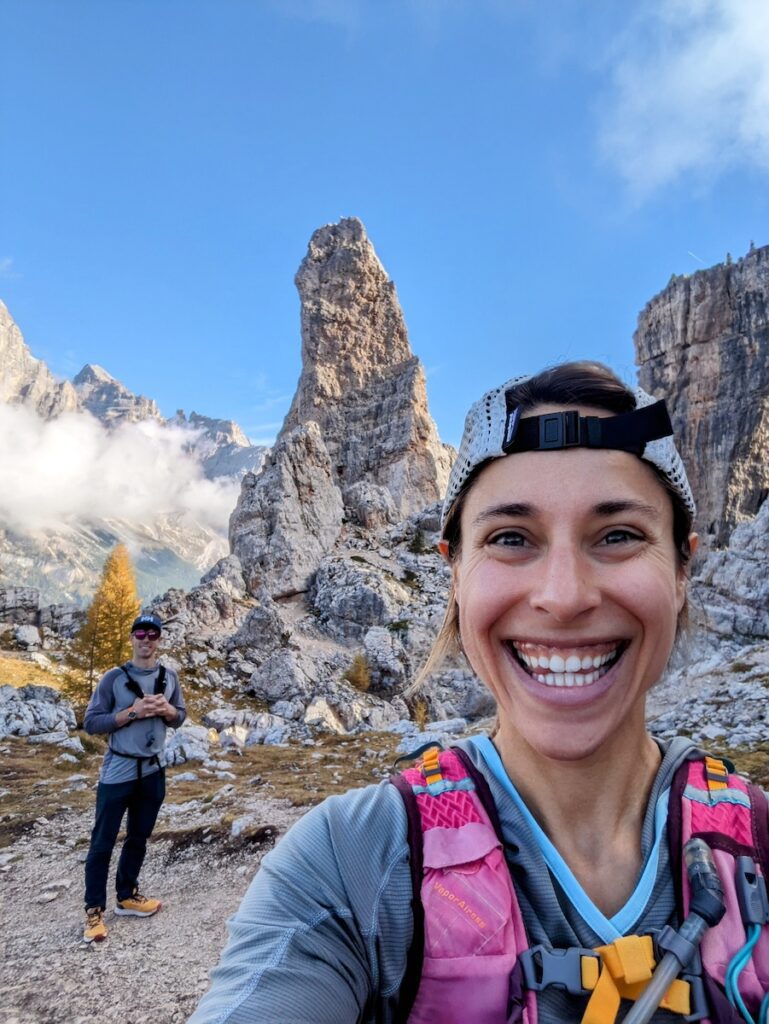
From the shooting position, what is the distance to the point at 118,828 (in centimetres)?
660

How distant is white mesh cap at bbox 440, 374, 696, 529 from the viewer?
2.17 metres

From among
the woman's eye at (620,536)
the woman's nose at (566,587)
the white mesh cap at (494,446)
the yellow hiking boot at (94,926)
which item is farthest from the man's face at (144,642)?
the woman's eye at (620,536)

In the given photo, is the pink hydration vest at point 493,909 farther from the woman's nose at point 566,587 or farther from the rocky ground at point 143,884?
the rocky ground at point 143,884

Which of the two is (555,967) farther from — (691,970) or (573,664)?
(573,664)

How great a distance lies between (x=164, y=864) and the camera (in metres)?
8.81

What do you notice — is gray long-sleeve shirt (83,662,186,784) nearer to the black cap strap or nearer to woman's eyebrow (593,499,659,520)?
the black cap strap

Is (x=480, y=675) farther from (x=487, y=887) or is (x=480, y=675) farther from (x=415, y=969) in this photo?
(x=415, y=969)

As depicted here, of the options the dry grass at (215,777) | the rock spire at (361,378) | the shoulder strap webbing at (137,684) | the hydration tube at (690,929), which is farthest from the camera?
the rock spire at (361,378)

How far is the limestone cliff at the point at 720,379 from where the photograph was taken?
66.1m

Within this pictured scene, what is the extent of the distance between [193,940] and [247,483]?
57.1m

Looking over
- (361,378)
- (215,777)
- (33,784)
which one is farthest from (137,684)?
(361,378)

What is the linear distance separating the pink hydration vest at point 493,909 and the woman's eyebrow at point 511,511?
0.99m

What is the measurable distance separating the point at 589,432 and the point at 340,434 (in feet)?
284

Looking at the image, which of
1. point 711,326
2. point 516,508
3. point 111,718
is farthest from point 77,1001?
point 711,326
